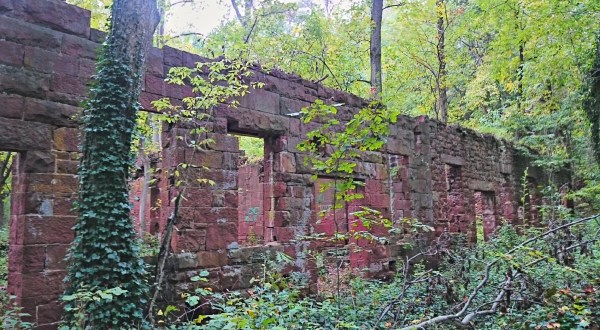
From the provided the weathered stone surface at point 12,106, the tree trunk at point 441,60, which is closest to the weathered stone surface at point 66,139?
the weathered stone surface at point 12,106

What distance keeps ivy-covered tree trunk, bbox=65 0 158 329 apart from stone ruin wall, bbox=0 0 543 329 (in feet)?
1.99

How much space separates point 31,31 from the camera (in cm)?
527

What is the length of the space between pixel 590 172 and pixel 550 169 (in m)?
1.95

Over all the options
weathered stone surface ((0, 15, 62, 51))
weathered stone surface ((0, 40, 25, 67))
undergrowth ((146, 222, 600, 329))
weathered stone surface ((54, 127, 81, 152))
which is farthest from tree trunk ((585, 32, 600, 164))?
weathered stone surface ((0, 40, 25, 67))

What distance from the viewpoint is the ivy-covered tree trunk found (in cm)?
457

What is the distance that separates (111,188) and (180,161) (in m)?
1.68

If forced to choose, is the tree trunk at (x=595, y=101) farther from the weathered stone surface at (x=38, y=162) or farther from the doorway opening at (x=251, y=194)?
the weathered stone surface at (x=38, y=162)

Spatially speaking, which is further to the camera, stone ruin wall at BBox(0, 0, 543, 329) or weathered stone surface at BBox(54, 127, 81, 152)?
weathered stone surface at BBox(54, 127, 81, 152)

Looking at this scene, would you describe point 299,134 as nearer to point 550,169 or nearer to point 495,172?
point 495,172

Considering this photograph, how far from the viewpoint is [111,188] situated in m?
4.76

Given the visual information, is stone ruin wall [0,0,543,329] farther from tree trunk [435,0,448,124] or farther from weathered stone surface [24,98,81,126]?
tree trunk [435,0,448,124]

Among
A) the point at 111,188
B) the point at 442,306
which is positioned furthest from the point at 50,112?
the point at 442,306

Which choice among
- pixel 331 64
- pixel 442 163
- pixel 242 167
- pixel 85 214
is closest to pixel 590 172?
pixel 442 163

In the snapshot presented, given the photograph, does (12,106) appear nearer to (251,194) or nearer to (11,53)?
(11,53)
